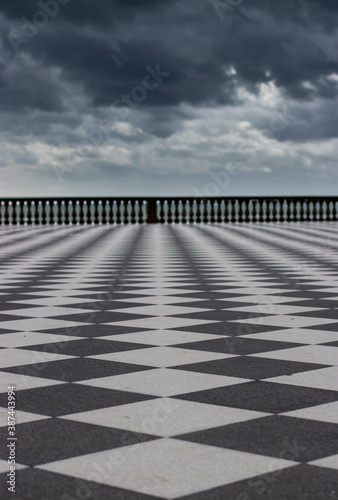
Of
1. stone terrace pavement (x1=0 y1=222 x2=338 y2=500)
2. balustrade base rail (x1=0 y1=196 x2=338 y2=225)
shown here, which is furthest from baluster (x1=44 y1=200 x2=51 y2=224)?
stone terrace pavement (x1=0 y1=222 x2=338 y2=500)

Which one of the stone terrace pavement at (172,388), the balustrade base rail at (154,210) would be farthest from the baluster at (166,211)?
the stone terrace pavement at (172,388)

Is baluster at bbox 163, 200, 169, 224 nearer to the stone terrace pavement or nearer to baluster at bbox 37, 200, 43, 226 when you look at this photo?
baluster at bbox 37, 200, 43, 226

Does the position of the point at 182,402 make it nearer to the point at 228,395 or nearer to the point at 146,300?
the point at 228,395

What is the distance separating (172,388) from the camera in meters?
3.45

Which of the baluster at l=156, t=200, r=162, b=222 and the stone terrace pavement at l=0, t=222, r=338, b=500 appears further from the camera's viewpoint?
the baluster at l=156, t=200, r=162, b=222

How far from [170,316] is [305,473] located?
10.7ft

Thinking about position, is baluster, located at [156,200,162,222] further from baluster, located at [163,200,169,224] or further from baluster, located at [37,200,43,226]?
baluster, located at [37,200,43,226]

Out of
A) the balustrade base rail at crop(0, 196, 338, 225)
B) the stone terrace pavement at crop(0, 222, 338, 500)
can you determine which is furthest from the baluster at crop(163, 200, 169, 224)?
the stone terrace pavement at crop(0, 222, 338, 500)

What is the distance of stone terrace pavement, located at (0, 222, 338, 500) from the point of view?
2.38 meters

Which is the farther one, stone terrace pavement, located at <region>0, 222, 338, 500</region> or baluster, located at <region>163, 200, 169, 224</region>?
baluster, located at <region>163, 200, 169, 224</region>

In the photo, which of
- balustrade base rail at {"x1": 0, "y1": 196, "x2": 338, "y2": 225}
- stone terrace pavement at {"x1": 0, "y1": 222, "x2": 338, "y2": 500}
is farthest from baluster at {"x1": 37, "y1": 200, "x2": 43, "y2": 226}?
stone terrace pavement at {"x1": 0, "y1": 222, "x2": 338, "y2": 500}

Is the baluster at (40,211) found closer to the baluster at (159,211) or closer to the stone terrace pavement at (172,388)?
the baluster at (159,211)

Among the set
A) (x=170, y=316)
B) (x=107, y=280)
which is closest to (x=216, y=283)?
(x=107, y=280)

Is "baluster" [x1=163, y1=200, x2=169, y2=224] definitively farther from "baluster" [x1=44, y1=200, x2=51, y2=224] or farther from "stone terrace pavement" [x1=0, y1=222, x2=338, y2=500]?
"stone terrace pavement" [x1=0, y1=222, x2=338, y2=500]
